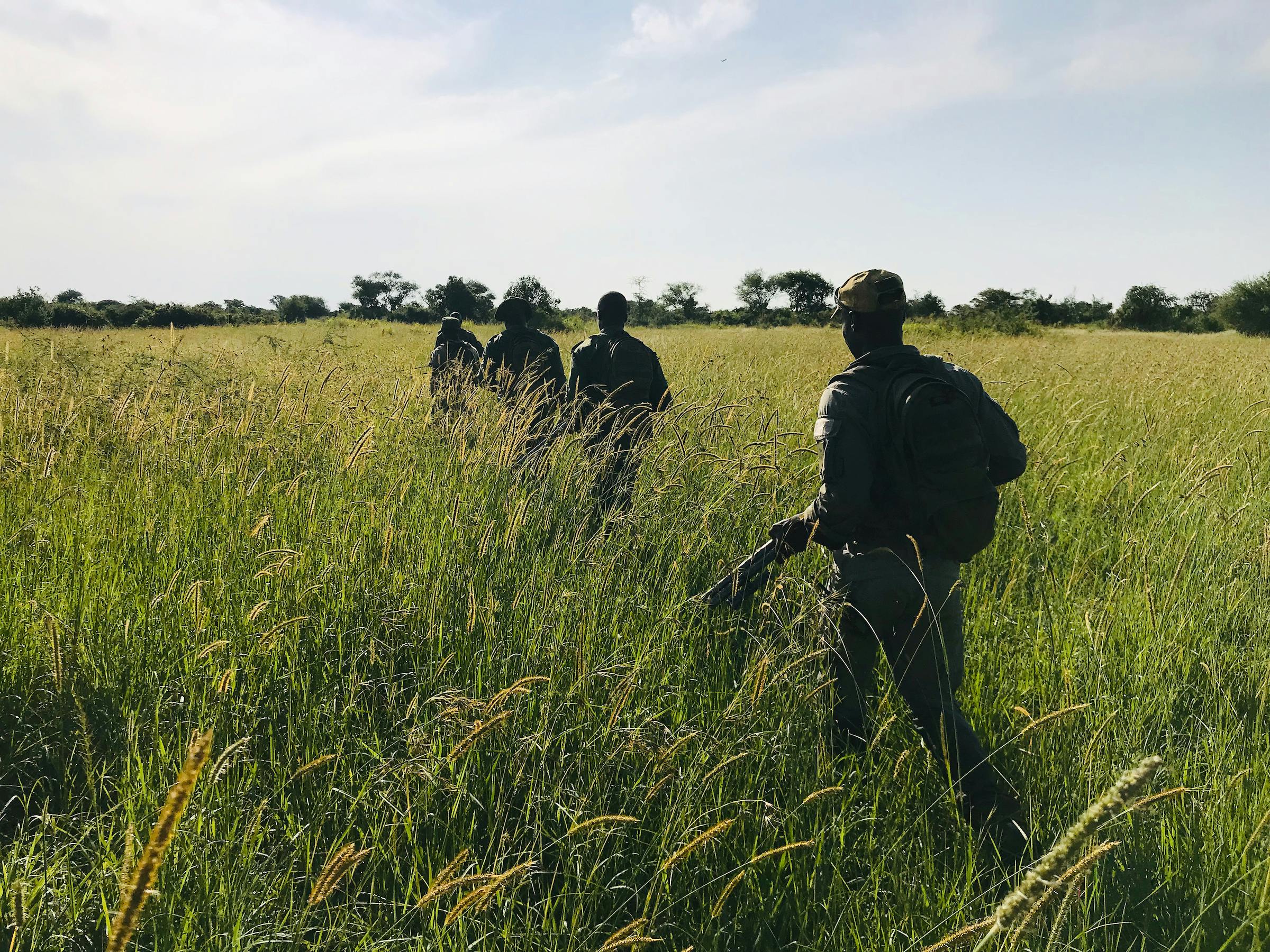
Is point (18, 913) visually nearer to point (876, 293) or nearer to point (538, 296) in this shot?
point (876, 293)

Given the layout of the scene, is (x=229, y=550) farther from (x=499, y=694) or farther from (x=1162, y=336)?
(x=1162, y=336)

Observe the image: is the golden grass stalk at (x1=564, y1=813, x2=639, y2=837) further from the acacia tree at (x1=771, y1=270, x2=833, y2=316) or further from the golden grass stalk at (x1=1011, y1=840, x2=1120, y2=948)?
the acacia tree at (x1=771, y1=270, x2=833, y2=316)

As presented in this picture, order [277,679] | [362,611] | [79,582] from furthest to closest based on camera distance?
[79,582], [362,611], [277,679]

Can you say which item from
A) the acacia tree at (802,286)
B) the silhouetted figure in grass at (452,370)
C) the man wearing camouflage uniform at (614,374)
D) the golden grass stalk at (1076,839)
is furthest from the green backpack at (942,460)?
the acacia tree at (802,286)

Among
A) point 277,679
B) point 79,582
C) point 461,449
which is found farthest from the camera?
point 461,449

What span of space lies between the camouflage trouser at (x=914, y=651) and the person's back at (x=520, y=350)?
4.43 metres

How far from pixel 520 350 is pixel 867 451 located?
493cm

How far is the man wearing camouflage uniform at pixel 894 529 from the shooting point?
2.24m

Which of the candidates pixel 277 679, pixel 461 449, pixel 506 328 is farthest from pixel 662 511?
pixel 506 328

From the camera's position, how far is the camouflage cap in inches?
96.7

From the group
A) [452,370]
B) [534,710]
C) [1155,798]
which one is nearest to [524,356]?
[452,370]

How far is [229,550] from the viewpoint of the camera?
316 cm

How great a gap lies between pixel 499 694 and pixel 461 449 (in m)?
2.68

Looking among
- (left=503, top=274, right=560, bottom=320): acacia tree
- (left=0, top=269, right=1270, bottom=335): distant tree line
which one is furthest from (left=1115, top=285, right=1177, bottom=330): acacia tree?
(left=503, top=274, right=560, bottom=320): acacia tree
